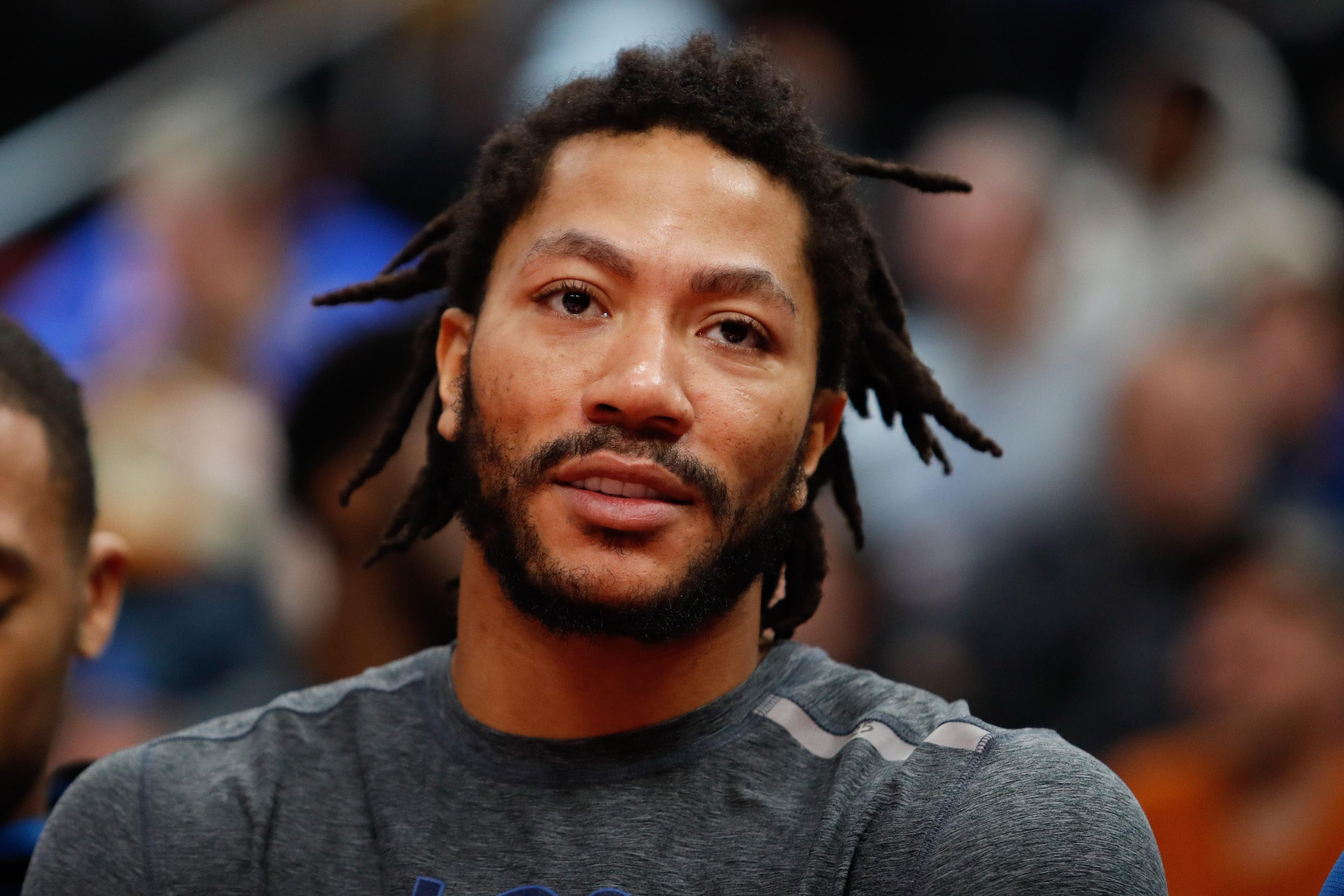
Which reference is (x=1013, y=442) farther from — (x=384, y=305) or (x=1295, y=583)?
(x=384, y=305)

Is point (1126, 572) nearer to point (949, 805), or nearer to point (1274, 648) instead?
point (1274, 648)

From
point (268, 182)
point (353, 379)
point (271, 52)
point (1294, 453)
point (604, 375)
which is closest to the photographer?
point (604, 375)

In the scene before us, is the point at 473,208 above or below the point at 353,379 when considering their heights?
above

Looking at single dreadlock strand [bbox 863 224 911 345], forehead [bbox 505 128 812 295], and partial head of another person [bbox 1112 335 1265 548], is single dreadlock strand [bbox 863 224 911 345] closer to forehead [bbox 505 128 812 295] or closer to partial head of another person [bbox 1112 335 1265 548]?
forehead [bbox 505 128 812 295]

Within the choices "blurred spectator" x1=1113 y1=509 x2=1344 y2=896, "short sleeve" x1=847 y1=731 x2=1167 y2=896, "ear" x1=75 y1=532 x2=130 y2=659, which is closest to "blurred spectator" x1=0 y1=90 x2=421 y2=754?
"ear" x1=75 y1=532 x2=130 y2=659

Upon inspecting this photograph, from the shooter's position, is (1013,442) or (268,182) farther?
(268,182)

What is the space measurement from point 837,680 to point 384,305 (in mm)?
3577

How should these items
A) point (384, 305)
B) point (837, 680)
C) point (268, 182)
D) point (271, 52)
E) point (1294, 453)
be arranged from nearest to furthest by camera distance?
point (837, 680) < point (1294, 453) < point (384, 305) < point (268, 182) < point (271, 52)

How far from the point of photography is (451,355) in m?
2.63

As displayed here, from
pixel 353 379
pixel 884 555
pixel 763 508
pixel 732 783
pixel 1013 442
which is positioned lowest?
pixel 884 555

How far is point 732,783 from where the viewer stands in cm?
230

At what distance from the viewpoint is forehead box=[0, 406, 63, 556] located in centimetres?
274

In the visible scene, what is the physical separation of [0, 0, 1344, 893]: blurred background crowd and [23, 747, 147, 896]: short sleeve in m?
1.23

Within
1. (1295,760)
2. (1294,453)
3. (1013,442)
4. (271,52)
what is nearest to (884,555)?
(1013,442)
